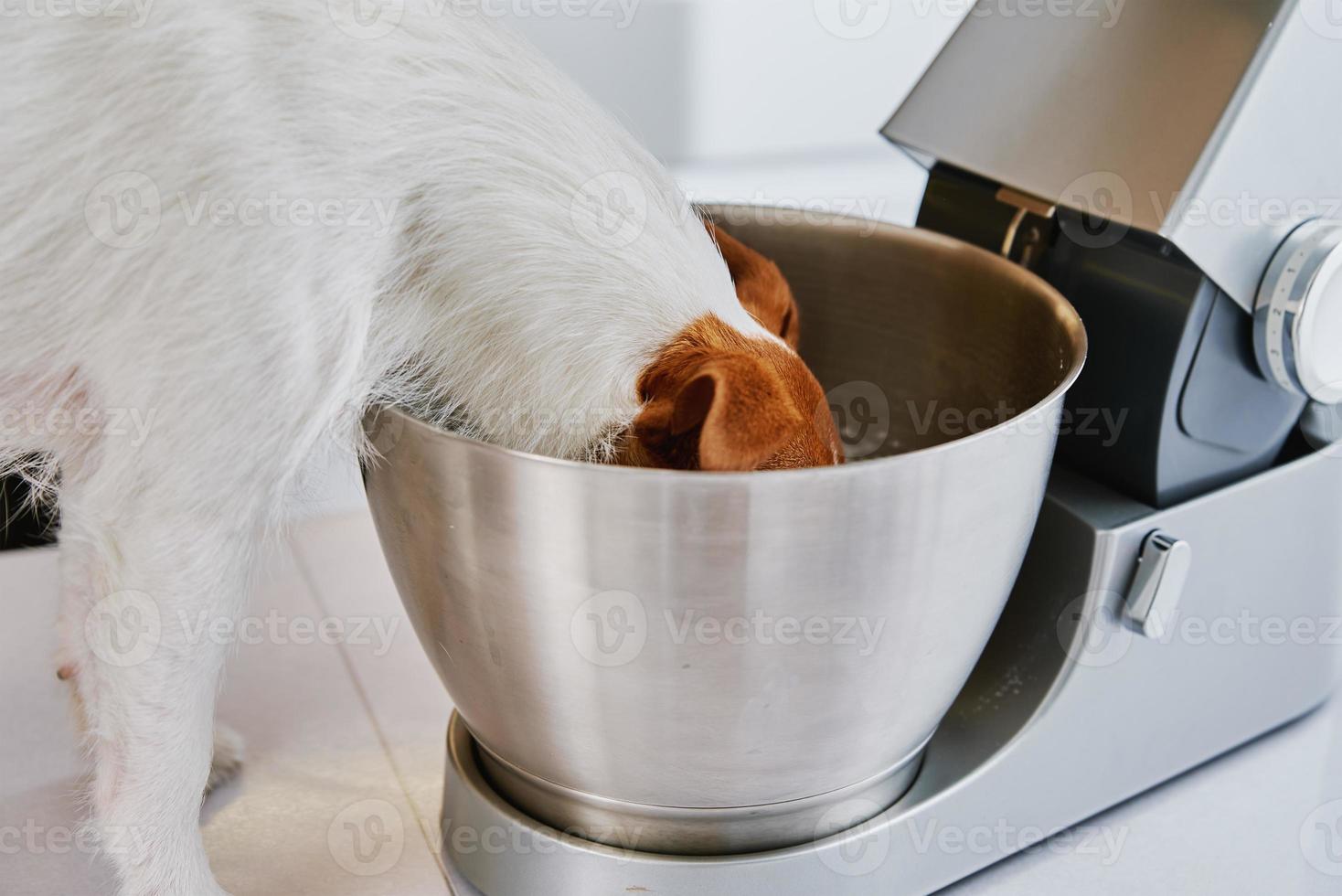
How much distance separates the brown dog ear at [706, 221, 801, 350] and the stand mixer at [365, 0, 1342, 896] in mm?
74

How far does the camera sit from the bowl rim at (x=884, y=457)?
38 centimetres

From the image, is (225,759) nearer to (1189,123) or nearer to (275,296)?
(275,296)

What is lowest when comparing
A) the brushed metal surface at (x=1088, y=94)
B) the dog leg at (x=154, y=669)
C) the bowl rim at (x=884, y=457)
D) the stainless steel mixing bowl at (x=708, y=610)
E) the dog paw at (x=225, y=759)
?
the dog paw at (x=225, y=759)

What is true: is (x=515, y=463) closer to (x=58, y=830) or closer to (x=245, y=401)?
(x=245, y=401)

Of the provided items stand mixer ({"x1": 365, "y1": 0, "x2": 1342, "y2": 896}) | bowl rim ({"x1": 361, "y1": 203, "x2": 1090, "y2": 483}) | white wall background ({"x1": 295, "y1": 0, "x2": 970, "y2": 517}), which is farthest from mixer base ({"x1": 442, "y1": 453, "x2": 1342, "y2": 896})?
white wall background ({"x1": 295, "y1": 0, "x2": 970, "y2": 517})

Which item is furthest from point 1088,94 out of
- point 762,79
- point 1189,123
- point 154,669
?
point 762,79

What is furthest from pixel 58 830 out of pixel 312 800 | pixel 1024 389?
pixel 1024 389

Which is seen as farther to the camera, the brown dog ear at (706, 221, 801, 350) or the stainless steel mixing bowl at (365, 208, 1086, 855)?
the brown dog ear at (706, 221, 801, 350)

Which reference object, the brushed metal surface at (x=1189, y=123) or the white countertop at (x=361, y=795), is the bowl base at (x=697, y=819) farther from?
the brushed metal surface at (x=1189, y=123)

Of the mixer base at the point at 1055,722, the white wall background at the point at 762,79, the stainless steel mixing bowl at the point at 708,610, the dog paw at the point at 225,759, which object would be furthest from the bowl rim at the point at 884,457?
the white wall background at the point at 762,79

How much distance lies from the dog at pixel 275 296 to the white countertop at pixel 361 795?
7 cm

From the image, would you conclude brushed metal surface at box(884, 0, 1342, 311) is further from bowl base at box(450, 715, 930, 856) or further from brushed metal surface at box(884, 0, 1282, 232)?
bowl base at box(450, 715, 930, 856)

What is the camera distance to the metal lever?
0.54 metres

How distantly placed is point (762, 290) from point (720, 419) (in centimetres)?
20
